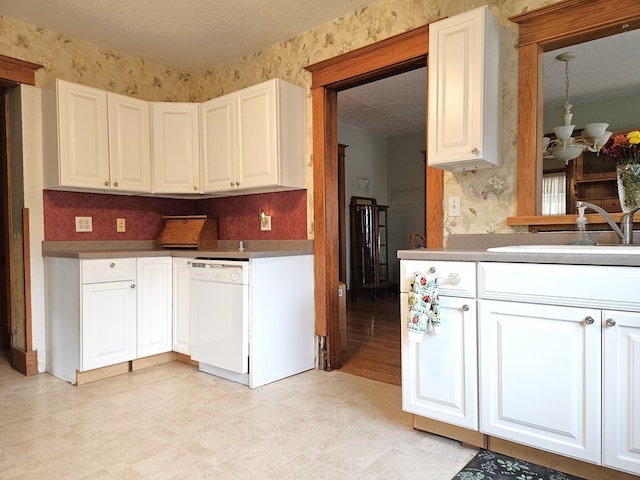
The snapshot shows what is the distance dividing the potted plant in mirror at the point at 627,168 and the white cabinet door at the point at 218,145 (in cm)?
240

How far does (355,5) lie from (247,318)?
217cm

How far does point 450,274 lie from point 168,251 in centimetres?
222

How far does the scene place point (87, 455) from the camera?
6.39 feet

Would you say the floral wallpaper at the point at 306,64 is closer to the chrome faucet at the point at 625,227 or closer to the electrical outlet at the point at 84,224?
the chrome faucet at the point at 625,227

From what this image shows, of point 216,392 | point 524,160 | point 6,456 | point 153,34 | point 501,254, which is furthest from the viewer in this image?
point 153,34

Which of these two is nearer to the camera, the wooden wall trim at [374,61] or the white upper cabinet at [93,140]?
the wooden wall trim at [374,61]

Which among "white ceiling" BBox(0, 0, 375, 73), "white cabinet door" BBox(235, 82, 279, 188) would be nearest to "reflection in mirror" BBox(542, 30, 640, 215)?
"white ceiling" BBox(0, 0, 375, 73)

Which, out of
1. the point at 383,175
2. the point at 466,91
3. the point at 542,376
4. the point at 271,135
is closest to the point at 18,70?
the point at 271,135

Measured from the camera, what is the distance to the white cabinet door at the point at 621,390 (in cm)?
152

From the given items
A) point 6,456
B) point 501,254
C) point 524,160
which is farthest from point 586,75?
point 6,456

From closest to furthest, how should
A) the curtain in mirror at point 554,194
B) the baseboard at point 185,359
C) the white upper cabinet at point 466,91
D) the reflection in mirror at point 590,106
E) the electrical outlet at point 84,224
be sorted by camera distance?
the white upper cabinet at point 466,91 < the curtain in mirror at point 554,194 < the reflection in mirror at point 590,106 < the baseboard at point 185,359 < the electrical outlet at point 84,224

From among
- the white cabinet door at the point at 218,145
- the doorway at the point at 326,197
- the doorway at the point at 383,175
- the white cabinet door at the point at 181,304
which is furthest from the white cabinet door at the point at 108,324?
the doorway at the point at 383,175

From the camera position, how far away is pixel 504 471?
1.77m

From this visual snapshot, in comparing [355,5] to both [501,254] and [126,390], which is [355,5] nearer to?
[501,254]
